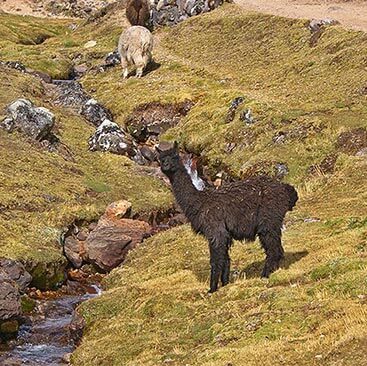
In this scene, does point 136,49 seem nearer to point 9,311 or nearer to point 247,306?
point 9,311

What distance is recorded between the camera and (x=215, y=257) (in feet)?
71.7

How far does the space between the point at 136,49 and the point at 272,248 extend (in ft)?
158

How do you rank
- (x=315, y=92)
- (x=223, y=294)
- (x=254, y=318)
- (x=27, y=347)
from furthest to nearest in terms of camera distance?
1. (x=315, y=92)
2. (x=27, y=347)
3. (x=223, y=294)
4. (x=254, y=318)

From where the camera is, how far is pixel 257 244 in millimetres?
27562

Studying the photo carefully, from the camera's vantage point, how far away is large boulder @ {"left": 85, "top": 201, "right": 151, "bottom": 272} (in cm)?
3225

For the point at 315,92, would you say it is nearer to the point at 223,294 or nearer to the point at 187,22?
the point at 223,294


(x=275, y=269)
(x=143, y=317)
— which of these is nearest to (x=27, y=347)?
(x=143, y=317)

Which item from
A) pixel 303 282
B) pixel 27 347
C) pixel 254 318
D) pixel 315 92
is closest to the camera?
pixel 254 318

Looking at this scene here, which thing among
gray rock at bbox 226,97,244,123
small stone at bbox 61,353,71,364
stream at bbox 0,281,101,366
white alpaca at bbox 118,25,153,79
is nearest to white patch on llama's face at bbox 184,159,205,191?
gray rock at bbox 226,97,244,123

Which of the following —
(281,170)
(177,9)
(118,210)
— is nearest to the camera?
(118,210)

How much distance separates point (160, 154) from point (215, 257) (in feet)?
12.0

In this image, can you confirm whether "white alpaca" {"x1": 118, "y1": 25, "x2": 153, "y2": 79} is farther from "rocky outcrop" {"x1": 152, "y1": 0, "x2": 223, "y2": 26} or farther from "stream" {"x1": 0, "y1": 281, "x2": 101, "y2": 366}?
"stream" {"x1": 0, "y1": 281, "x2": 101, "y2": 366}

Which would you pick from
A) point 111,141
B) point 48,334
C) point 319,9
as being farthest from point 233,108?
point 319,9

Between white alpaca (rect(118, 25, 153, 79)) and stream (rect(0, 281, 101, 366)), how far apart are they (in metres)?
40.3
